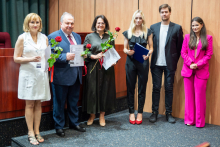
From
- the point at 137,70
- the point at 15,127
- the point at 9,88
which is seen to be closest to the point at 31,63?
the point at 9,88

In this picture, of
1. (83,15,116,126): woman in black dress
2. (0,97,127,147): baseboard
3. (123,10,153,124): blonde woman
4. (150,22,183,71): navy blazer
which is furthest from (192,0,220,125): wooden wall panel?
(0,97,127,147): baseboard

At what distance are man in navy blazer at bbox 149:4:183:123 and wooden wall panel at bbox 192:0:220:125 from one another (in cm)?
41

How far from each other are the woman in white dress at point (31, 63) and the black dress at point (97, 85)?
0.70 meters

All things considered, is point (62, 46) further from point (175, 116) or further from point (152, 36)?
point (175, 116)

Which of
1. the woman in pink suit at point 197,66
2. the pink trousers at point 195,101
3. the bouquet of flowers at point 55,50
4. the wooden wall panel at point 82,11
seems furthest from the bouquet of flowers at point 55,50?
the wooden wall panel at point 82,11

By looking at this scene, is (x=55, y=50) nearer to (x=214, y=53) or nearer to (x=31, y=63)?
(x=31, y=63)

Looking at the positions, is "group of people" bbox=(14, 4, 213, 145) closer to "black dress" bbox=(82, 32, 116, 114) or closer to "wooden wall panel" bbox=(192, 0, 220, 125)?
"black dress" bbox=(82, 32, 116, 114)

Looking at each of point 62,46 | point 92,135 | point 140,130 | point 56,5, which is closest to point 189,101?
point 140,130

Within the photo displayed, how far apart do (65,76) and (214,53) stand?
6.98 feet

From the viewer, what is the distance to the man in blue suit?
2.67 metres

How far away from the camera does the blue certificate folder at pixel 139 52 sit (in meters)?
2.98

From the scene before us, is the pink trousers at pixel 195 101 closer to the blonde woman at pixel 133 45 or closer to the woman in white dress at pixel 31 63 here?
the blonde woman at pixel 133 45

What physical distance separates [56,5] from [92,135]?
3679 mm

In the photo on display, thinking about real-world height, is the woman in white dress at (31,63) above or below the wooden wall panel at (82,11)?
below
